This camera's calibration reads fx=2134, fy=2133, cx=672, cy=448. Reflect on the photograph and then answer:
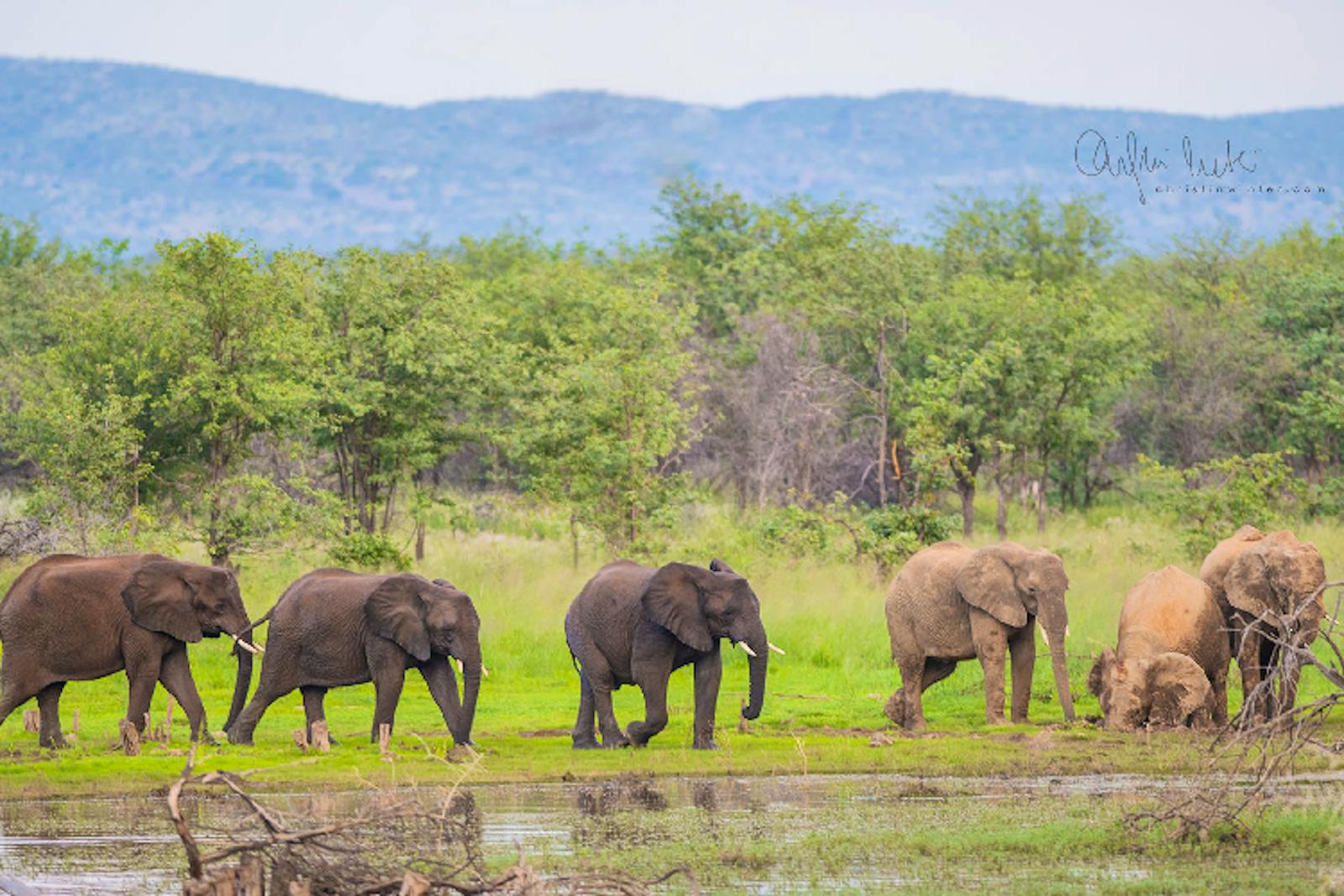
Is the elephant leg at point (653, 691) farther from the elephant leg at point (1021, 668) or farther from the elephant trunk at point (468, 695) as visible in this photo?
the elephant leg at point (1021, 668)

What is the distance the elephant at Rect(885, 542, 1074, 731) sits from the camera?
21.5m

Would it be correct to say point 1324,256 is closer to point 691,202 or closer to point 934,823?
point 691,202

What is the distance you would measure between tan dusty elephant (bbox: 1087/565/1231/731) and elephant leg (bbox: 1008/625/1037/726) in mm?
638

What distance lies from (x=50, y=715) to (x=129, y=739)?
4.61ft

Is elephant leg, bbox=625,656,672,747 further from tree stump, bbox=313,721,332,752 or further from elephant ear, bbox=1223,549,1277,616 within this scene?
elephant ear, bbox=1223,549,1277,616

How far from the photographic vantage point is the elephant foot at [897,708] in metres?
22.0

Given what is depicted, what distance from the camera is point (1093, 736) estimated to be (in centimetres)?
2027

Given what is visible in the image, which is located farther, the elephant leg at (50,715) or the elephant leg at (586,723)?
the elephant leg at (586,723)

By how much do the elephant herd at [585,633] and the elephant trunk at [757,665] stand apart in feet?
0.07

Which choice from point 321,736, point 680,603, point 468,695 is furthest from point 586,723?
point 321,736

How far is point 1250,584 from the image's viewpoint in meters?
21.2

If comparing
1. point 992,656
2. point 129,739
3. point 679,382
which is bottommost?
point 129,739

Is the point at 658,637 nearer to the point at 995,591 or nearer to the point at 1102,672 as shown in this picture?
the point at 995,591

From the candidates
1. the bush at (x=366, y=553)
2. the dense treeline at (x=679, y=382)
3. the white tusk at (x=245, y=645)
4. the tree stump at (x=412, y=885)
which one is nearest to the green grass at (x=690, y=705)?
the bush at (x=366, y=553)
